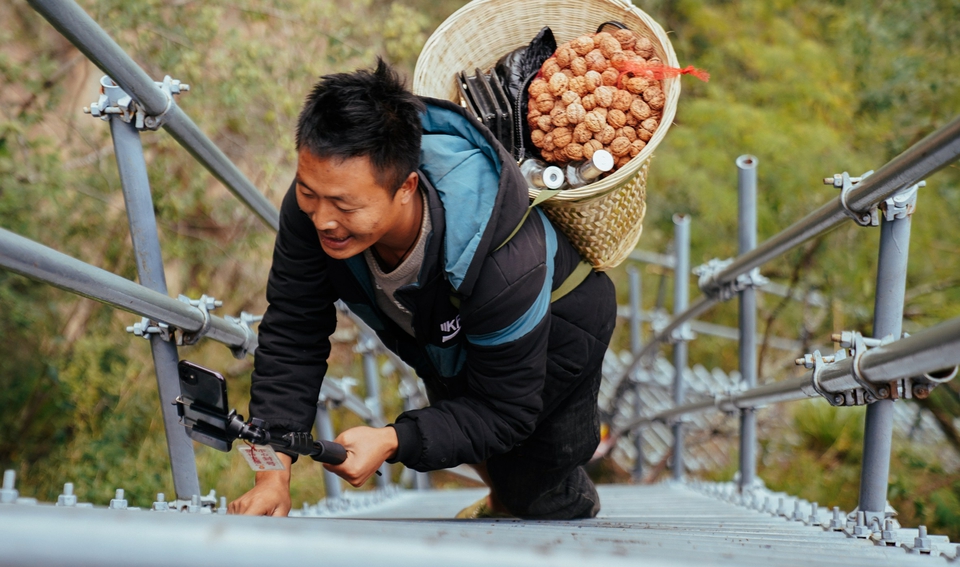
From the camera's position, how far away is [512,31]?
7.98 feet

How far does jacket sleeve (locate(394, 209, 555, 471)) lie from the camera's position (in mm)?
1584

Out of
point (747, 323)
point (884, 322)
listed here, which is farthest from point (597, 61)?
point (747, 323)

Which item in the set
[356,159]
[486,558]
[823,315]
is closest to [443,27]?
[356,159]

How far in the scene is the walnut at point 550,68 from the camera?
2240 mm

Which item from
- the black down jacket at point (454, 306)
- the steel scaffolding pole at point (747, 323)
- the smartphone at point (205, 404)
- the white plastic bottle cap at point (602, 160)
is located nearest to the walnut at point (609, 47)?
the white plastic bottle cap at point (602, 160)

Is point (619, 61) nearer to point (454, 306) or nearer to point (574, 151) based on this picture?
point (574, 151)

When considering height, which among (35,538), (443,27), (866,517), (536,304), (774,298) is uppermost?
(774,298)

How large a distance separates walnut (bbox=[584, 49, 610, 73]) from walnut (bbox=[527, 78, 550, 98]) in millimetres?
119

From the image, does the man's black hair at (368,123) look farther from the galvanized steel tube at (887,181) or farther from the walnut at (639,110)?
the galvanized steel tube at (887,181)

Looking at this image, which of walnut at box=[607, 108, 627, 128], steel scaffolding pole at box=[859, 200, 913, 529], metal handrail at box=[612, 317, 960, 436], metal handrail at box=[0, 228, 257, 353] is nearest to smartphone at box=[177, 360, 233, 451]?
metal handrail at box=[0, 228, 257, 353]

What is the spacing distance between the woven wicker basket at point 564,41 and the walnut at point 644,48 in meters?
0.02

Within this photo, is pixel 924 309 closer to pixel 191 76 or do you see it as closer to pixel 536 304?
pixel 536 304

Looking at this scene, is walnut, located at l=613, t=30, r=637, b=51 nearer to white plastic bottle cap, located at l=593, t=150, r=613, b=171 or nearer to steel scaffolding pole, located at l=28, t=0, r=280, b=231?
white plastic bottle cap, located at l=593, t=150, r=613, b=171

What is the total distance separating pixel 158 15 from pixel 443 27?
2539 mm
